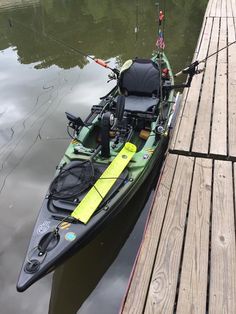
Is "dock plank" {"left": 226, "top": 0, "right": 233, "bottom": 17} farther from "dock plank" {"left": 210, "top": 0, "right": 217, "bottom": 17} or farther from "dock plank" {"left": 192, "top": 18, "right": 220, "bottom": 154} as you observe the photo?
"dock plank" {"left": 192, "top": 18, "right": 220, "bottom": 154}

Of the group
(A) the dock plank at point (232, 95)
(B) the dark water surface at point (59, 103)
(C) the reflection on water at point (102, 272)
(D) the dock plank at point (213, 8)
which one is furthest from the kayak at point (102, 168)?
(D) the dock plank at point (213, 8)

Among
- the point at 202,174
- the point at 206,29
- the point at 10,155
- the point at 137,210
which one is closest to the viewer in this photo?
the point at 202,174

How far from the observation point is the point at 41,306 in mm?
3840

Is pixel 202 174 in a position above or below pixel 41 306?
above

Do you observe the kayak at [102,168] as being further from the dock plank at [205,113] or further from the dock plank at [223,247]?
→ the dock plank at [223,247]

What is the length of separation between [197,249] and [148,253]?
0.49 metres

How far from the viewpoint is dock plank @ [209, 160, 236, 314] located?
297cm

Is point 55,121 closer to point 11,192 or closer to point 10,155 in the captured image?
point 10,155

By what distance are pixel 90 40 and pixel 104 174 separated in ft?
27.7

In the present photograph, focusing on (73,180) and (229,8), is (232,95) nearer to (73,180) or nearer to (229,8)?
(73,180)

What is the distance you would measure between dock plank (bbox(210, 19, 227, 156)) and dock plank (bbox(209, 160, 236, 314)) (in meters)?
0.44

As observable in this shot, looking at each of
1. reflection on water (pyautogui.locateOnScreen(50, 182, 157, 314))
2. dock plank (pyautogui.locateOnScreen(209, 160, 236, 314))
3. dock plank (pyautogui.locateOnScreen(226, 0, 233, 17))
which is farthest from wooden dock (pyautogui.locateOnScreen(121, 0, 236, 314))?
dock plank (pyautogui.locateOnScreen(226, 0, 233, 17))

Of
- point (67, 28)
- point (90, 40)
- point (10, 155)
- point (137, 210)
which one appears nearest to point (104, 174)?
point (137, 210)

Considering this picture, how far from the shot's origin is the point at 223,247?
3.43 meters
